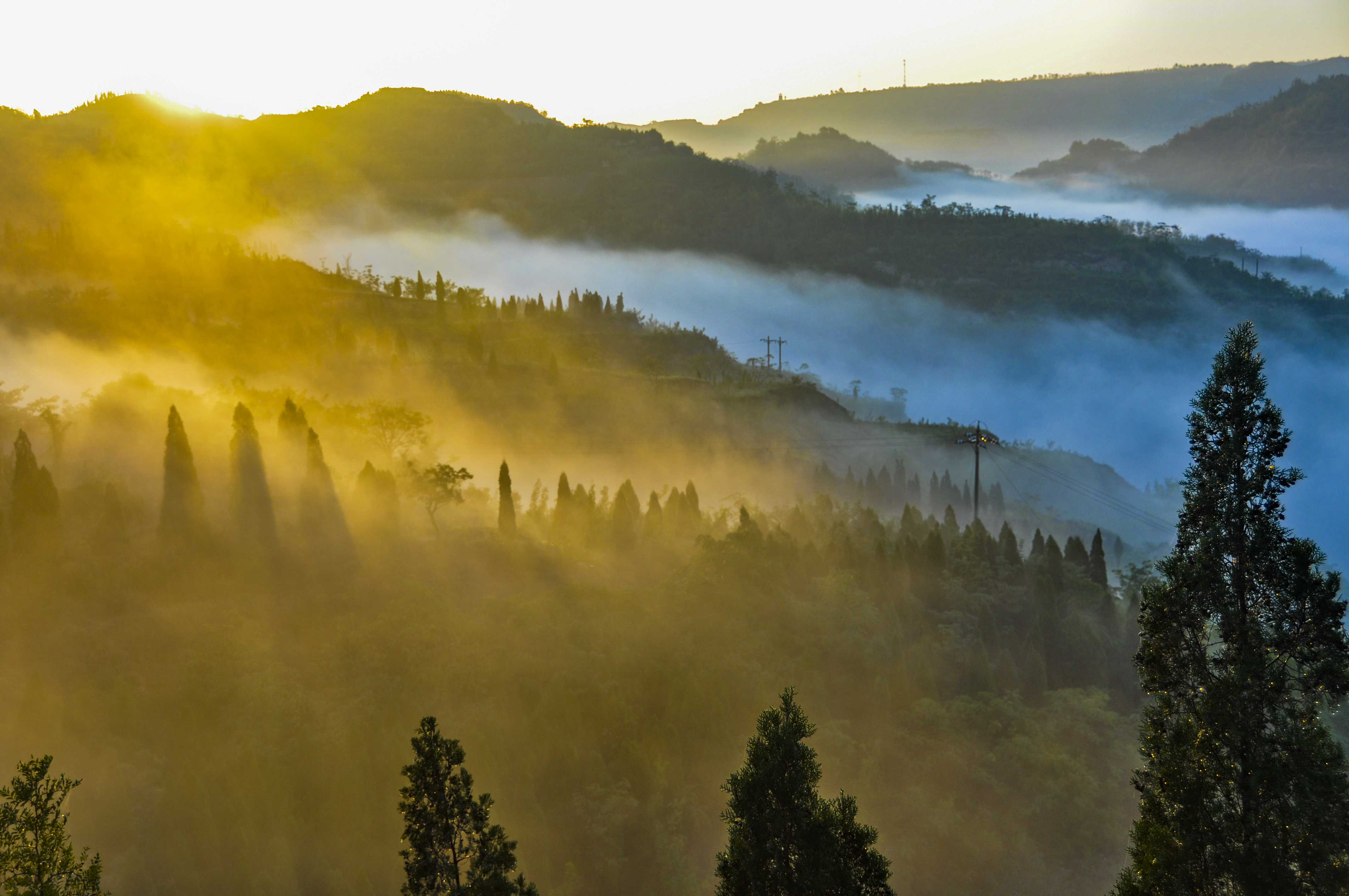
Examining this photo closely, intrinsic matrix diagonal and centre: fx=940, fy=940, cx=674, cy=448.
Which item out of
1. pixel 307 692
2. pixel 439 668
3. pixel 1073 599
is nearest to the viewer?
pixel 307 692

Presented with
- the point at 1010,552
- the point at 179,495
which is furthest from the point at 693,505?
the point at 179,495

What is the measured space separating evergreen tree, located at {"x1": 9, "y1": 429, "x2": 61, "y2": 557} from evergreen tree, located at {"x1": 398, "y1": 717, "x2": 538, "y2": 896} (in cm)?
7140

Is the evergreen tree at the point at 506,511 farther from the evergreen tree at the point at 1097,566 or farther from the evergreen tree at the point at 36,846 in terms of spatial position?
the evergreen tree at the point at 36,846

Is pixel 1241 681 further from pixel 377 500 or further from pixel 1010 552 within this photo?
pixel 1010 552

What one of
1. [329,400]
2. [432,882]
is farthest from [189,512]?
[432,882]

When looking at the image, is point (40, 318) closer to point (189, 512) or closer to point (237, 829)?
point (189, 512)

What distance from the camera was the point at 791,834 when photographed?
28844mm

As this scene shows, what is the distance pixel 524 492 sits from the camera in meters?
162

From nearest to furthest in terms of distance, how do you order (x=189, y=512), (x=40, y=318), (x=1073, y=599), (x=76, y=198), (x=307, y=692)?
(x=307, y=692)
(x=189, y=512)
(x=1073, y=599)
(x=40, y=318)
(x=76, y=198)

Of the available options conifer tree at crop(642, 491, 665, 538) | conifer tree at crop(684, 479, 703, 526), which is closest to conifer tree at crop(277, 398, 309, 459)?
conifer tree at crop(642, 491, 665, 538)

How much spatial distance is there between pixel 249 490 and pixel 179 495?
21.7 feet

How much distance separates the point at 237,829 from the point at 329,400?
96.8 meters

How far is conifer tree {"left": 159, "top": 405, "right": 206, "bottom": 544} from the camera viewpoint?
3546 inches

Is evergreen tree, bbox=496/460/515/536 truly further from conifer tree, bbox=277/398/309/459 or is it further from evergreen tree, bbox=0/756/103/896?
evergreen tree, bbox=0/756/103/896
